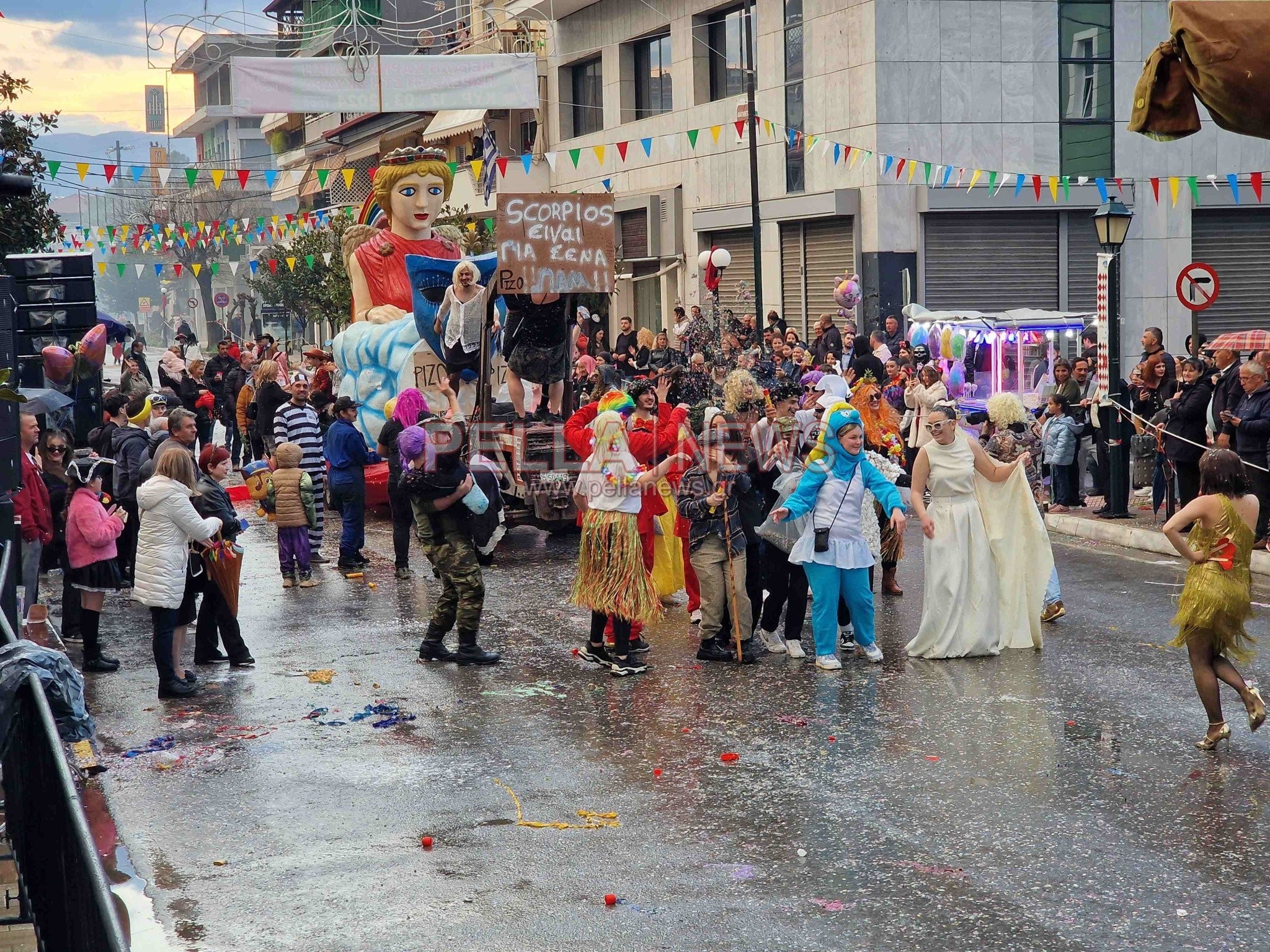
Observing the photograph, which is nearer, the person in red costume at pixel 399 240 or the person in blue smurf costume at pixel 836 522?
the person in blue smurf costume at pixel 836 522

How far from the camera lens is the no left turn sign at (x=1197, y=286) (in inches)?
680

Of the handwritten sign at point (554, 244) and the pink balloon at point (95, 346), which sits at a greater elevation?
the handwritten sign at point (554, 244)

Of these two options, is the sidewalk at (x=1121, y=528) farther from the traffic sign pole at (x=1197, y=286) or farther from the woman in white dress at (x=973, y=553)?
the woman in white dress at (x=973, y=553)

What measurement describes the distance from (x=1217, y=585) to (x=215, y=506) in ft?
20.9

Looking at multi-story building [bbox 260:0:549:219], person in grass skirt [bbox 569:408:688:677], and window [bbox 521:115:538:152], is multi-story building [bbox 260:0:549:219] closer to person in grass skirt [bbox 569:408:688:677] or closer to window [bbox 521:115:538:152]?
window [bbox 521:115:538:152]

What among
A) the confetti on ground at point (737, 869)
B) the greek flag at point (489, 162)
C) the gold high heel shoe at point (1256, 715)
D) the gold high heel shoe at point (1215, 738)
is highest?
the greek flag at point (489, 162)

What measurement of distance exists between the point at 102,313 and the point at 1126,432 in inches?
707

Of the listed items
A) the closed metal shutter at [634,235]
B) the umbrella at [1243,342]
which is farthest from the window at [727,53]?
the umbrella at [1243,342]

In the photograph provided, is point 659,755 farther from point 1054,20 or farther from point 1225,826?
point 1054,20

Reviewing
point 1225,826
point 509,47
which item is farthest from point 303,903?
point 509,47

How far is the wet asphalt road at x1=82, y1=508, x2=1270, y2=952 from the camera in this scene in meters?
5.84

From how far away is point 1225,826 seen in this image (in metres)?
6.71

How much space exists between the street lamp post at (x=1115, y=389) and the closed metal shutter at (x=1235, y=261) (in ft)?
41.1

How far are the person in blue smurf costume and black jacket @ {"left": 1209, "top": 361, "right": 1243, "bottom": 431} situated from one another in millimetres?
5295
